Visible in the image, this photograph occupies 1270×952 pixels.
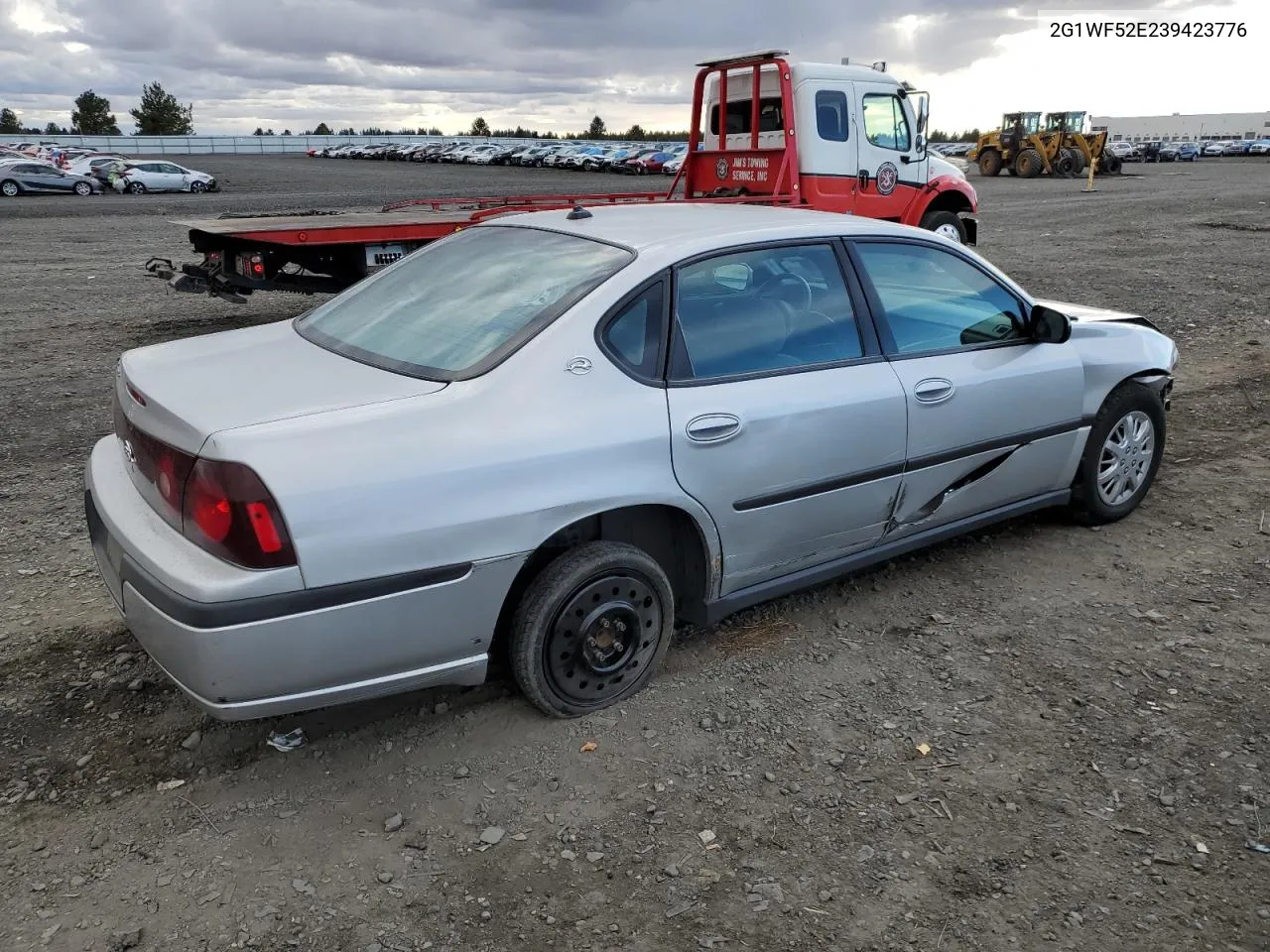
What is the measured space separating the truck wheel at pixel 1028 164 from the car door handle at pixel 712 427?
40.2 meters

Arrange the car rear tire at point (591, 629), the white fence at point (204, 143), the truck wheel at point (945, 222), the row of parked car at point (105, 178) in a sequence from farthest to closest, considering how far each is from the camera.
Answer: the white fence at point (204, 143), the row of parked car at point (105, 178), the truck wheel at point (945, 222), the car rear tire at point (591, 629)

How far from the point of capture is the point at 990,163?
40.9 m

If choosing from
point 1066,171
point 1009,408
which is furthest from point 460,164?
point 1009,408

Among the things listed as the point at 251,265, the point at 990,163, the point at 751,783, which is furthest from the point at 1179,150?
the point at 751,783

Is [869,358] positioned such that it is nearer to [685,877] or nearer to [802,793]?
[802,793]

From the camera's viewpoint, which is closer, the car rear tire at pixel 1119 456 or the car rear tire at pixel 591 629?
the car rear tire at pixel 591 629

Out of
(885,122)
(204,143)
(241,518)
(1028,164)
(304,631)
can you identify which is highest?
(204,143)

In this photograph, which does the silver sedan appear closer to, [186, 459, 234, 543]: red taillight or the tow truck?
[186, 459, 234, 543]: red taillight

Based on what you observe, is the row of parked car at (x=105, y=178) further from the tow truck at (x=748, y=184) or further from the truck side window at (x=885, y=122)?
the truck side window at (x=885, y=122)

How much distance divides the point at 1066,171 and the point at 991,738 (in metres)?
40.2

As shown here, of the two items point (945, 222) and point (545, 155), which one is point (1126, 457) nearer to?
point (945, 222)

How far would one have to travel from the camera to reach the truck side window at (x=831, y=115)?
36.2ft

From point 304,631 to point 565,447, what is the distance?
887 mm

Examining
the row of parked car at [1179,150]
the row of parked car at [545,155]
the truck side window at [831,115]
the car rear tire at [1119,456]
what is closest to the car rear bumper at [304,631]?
the car rear tire at [1119,456]
